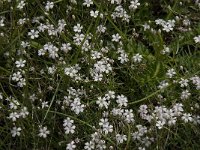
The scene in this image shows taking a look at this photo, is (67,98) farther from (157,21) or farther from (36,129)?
(157,21)

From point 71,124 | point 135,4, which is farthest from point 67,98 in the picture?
point 135,4

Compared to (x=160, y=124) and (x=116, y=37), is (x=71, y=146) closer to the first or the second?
(x=160, y=124)

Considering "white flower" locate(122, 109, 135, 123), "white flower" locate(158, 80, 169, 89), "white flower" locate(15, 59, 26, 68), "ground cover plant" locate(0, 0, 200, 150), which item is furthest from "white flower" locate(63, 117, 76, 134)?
"white flower" locate(158, 80, 169, 89)

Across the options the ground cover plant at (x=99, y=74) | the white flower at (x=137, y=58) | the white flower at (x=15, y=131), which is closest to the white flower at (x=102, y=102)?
the ground cover plant at (x=99, y=74)

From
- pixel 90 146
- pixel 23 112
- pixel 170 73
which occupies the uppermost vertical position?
pixel 170 73

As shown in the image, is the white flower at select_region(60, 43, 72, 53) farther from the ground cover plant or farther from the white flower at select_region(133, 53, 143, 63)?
the white flower at select_region(133, 53, 143, 63)

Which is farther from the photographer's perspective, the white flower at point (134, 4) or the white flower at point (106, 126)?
the white flower at point (134, 4)

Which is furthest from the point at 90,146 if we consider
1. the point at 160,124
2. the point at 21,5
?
the point at 21,5

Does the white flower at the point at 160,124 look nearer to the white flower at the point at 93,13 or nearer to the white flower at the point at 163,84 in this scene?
the white flower at the point at 163,84
